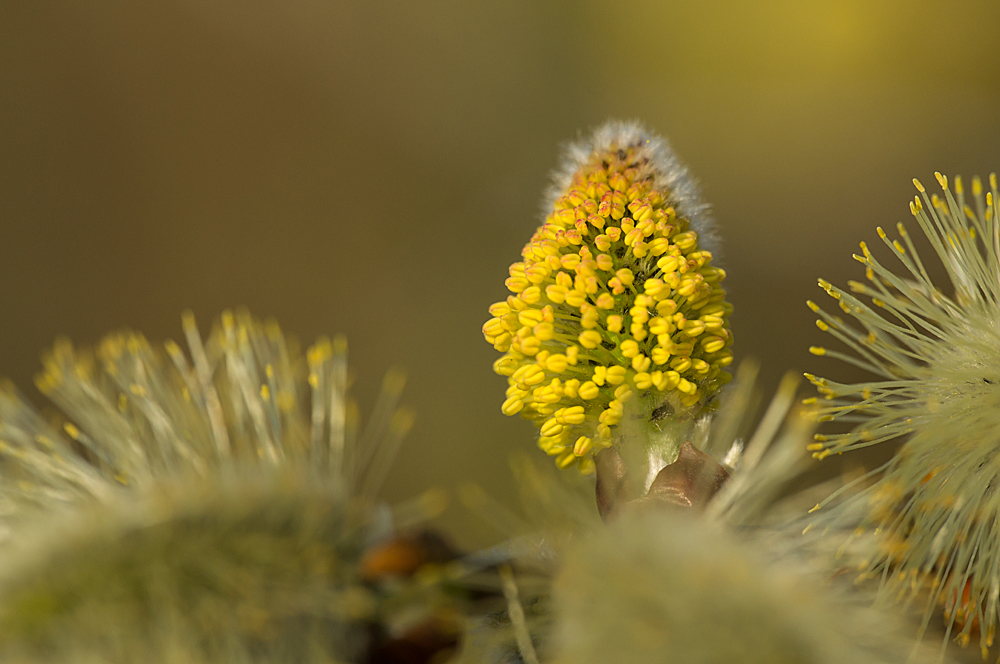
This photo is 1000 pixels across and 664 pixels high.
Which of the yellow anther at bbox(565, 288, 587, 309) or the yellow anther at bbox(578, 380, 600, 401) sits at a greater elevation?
Result: the yellow anther at bbox(565, 288, 587, 309)

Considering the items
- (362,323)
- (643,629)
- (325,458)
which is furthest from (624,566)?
(362,323)

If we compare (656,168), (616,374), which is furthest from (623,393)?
(656,168)

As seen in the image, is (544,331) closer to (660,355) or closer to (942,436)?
(660,355)

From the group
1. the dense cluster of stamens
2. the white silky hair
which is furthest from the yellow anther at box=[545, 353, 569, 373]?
the white silky hair

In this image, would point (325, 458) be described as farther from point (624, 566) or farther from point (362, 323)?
point (362, 323)

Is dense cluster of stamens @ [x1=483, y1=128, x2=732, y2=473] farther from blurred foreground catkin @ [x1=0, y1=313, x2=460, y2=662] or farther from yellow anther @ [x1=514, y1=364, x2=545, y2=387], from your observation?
blurred foreground catkin @ [x1=0, y1=313, x2=460, y2=662]

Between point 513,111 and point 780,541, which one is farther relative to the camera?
point 513,111
